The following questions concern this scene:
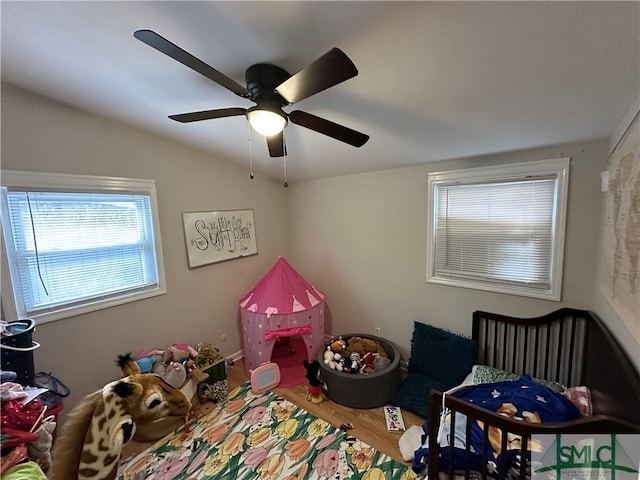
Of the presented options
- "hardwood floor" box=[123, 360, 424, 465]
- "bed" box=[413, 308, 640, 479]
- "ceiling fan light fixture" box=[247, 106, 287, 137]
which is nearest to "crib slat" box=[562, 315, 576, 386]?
"bed" box=[413, 308, 640, 479]

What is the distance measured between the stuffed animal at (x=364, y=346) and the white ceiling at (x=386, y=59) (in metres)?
1.96

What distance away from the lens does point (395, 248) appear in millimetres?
2805

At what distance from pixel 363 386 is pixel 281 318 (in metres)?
0.96

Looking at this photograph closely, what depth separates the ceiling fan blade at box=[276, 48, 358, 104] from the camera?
36.6 inches

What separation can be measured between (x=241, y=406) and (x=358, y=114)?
102 inches

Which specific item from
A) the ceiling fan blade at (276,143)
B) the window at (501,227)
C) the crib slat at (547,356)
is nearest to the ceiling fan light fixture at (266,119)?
the ceiling fan blade at (276,143)

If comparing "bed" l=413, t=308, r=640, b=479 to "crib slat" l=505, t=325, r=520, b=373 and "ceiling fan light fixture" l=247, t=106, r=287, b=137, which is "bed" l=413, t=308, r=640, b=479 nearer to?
"crib slat" l=505, t=325, r=520, b=373

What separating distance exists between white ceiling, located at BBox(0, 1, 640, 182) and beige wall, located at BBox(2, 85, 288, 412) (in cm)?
25

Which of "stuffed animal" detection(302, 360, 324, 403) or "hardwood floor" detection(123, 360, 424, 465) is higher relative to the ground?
"stuffed animal" detection(302, 360, 324, 403)

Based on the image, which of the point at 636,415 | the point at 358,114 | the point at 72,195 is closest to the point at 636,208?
the point at 636,415

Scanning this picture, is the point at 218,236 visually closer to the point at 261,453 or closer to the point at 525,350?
the point at 261,453

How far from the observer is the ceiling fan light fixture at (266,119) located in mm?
1358

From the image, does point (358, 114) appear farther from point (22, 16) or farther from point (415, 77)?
point (22, 16)

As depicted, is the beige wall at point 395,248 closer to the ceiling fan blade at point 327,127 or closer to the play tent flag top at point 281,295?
the play tent flag top at point 281,295
